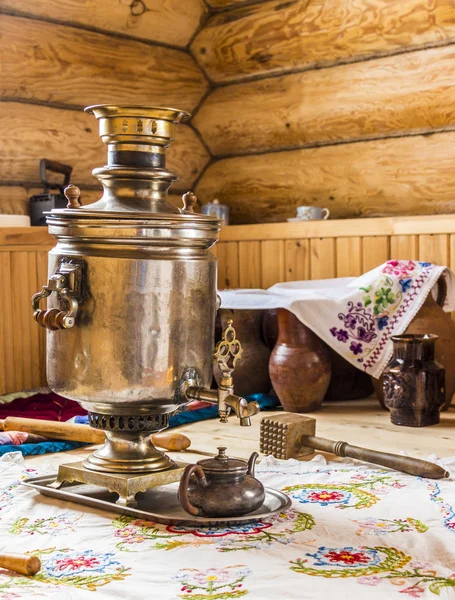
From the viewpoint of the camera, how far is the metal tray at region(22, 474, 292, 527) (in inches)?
81.3

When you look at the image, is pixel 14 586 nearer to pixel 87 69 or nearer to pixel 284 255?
pixel 284 255

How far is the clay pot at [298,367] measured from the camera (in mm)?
3600

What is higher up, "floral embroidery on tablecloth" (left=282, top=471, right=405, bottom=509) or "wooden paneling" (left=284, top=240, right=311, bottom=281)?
"wooden paneling" (left=284, top=240, right=311, bottom=281)

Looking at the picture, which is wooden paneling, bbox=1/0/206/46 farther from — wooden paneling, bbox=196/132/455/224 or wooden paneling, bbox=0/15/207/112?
wooden paneling, bbox=196/132/455/224

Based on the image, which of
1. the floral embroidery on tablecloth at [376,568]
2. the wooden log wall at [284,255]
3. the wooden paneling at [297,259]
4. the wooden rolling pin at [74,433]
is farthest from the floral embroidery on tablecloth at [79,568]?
the wooden paneling at [297,259]

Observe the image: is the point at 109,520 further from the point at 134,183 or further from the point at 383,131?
the point at 383,131

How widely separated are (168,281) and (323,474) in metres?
0.81

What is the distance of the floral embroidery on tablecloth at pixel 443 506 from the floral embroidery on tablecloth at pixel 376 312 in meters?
1.28

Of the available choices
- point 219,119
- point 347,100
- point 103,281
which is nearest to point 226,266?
point 219,119

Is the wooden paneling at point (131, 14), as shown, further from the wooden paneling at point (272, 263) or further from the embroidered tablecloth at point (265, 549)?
the embroidered tablecloth at point (265, 549)

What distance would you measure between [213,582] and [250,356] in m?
2.29

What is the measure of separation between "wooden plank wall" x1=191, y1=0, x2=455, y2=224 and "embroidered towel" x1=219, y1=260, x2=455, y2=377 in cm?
65

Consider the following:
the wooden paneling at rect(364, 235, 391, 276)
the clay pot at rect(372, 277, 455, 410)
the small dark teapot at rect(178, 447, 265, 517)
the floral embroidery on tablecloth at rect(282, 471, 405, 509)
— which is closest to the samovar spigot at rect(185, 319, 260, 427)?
the small dark teapot at rect(178, 447, 265, 517)

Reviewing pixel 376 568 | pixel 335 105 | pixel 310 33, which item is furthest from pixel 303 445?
pixel 310 33
